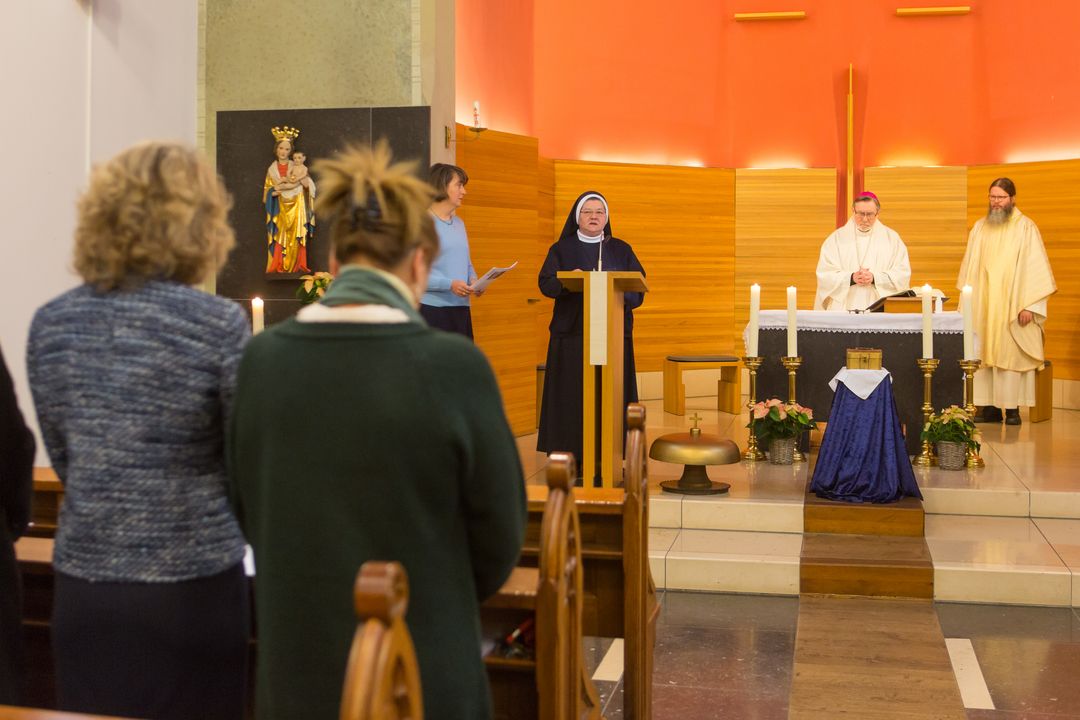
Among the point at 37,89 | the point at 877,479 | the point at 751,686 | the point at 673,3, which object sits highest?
the point at 673,3

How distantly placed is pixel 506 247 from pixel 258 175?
2357mm

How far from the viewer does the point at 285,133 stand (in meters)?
6.92

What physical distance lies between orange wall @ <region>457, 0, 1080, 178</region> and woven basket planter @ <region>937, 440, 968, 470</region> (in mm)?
4835

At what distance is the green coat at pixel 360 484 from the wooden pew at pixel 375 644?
12.2 inches

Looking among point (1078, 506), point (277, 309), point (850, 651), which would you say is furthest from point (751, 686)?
point (277, 309)

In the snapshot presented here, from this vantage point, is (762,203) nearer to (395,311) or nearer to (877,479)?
(877,479)

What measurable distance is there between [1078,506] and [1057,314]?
4.86m

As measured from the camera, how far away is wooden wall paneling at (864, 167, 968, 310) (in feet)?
36.4

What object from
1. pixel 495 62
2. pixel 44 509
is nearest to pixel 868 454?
pixel 44 509

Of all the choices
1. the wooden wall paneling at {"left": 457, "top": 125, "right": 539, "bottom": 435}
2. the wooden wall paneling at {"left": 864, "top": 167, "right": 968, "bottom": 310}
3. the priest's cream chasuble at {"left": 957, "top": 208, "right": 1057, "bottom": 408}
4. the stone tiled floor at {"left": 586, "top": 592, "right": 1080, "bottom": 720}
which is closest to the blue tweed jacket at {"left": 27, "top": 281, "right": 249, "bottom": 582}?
the stone tiled floor at {"left": 586, "top": 592, "right": 1080, "bottom": 720}

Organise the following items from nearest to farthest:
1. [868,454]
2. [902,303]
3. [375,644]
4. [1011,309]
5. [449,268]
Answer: [375,644] < [868,454] < [449,268] < [902,303] < [1011,309]

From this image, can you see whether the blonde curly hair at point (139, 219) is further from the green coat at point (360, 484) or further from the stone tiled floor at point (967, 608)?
the stone tiled floor at point (967, 608)

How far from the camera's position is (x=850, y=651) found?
4.58 metres

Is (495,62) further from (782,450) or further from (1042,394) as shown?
(1042,394)
